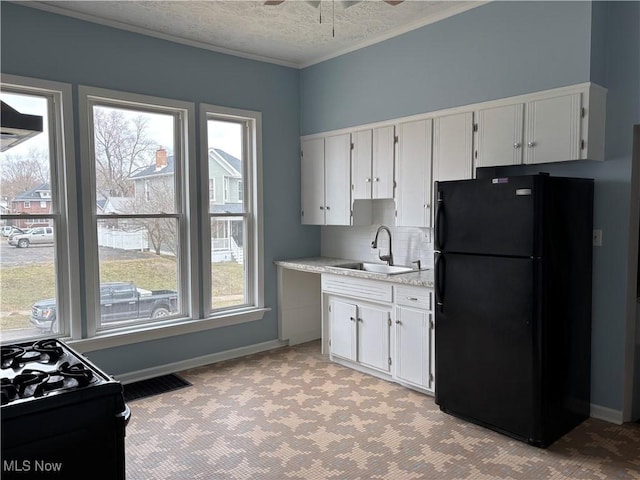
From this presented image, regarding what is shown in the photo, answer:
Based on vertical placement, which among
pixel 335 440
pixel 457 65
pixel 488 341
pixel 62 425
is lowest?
pixel 335 440

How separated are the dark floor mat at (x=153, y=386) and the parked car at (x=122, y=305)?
1.82 ft

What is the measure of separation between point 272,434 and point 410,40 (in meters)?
3.30

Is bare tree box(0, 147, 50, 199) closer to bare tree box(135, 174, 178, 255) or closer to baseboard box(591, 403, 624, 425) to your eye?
bare tree box(135, 174, 178, 255)

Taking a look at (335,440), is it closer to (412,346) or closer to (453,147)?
(412,346)

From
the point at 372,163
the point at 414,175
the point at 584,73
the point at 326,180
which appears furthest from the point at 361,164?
the point at 584,73

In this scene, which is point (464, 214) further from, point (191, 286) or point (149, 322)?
point (149, 322)

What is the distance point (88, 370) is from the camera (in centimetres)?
184

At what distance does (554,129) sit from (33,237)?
3.84m

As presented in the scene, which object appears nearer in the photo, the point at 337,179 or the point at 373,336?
the point at 373,336

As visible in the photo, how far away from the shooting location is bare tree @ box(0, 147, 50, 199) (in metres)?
3.50

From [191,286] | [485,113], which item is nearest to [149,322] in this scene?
[191,286]

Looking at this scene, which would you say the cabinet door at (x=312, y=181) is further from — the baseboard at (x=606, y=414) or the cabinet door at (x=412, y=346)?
the baseboard at (x=606, y=414)

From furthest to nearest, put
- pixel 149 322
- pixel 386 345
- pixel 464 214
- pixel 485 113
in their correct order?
pixel 149 322, pixel 386 345, pixel 485 113, pixel 464 214

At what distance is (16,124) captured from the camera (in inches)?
79.0
